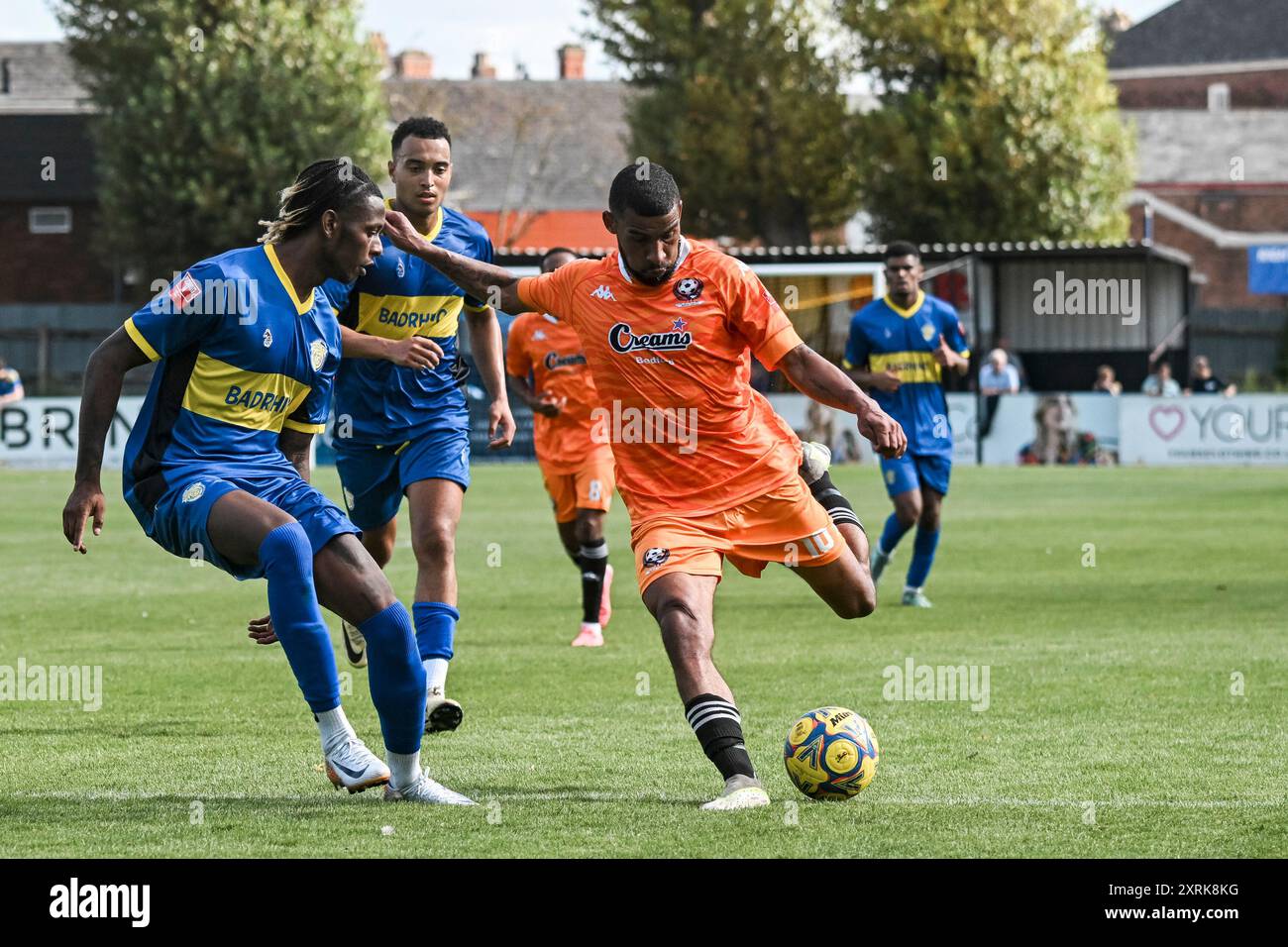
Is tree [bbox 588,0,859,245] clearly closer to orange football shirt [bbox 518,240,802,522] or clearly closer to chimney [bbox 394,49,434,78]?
chimney [bbox 394,49,434,78]

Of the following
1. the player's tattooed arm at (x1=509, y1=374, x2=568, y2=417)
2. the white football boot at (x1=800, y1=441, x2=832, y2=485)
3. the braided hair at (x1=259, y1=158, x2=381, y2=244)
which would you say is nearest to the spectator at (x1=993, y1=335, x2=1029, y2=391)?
the player's tattooed arm at (x1=509, y1=374, x2=568, y2=417)

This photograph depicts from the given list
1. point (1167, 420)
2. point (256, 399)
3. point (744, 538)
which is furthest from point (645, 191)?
point (1167, 420)

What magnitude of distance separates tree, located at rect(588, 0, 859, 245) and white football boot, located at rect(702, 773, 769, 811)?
40541 mm

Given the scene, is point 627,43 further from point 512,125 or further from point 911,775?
point 911,775

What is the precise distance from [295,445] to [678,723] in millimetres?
2321

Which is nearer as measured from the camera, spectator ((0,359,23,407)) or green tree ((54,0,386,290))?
spectator ((0,359,23,407))

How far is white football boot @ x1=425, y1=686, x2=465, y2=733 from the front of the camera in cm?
766

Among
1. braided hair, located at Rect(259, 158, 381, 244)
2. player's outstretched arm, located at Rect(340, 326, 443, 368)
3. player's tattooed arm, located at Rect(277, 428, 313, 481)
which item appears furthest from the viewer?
player's outstretched arm, located at Rect(340, 326, 443, 368)

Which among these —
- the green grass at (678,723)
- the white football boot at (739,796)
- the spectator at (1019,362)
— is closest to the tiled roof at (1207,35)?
the spectator at (1019,362)

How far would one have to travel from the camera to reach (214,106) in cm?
4372

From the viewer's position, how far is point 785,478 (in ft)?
22.7

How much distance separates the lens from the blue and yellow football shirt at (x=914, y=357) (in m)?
13.7
